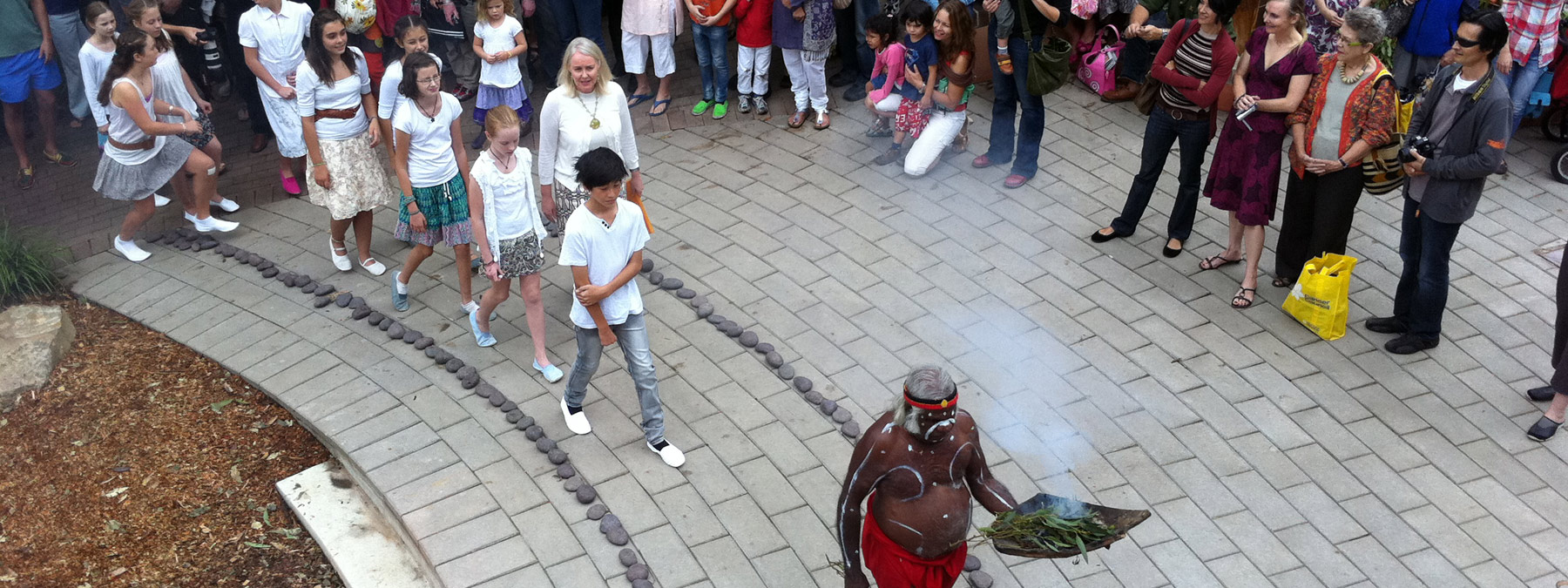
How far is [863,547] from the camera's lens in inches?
182

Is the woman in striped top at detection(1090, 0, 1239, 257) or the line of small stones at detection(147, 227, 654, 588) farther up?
the woman in striped top at detection(1090, 0, 1239, 257)

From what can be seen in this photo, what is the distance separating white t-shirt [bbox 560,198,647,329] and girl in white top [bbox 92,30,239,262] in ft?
11.9

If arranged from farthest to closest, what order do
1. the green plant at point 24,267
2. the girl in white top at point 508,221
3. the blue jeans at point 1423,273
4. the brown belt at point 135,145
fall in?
the brown belt at point 135,145 < the green plant at point 24,267 < the blue jeans at point 1423,273 < the girl in white top at point 508,221

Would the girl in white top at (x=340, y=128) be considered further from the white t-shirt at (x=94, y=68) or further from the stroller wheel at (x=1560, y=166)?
the stroller wheel at (x=1560, y=166)

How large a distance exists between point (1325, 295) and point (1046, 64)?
2.40m

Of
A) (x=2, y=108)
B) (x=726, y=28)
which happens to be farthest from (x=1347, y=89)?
(x=2, y=108)

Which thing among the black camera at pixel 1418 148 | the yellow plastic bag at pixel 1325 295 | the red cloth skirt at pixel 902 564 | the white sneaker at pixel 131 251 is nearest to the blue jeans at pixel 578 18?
the white sneaker at pixel 131 251

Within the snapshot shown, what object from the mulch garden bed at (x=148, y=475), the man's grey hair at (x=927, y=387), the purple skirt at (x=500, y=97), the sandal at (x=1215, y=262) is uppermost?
the man's grey hair at (x=927, y=387)

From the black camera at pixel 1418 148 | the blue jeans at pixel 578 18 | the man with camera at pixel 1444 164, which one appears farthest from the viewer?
the blue jeans at pixel 578 18

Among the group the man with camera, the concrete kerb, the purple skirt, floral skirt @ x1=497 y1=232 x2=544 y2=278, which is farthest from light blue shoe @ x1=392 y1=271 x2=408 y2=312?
the man with camera

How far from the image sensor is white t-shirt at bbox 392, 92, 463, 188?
6.63 meters

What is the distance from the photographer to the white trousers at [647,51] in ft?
31.2

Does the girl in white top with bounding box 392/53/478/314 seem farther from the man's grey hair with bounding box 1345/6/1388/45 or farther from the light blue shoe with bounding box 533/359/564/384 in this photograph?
the man's grey hair with bounding box 1345/6/1388/45

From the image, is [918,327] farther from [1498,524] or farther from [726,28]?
[726,28]
